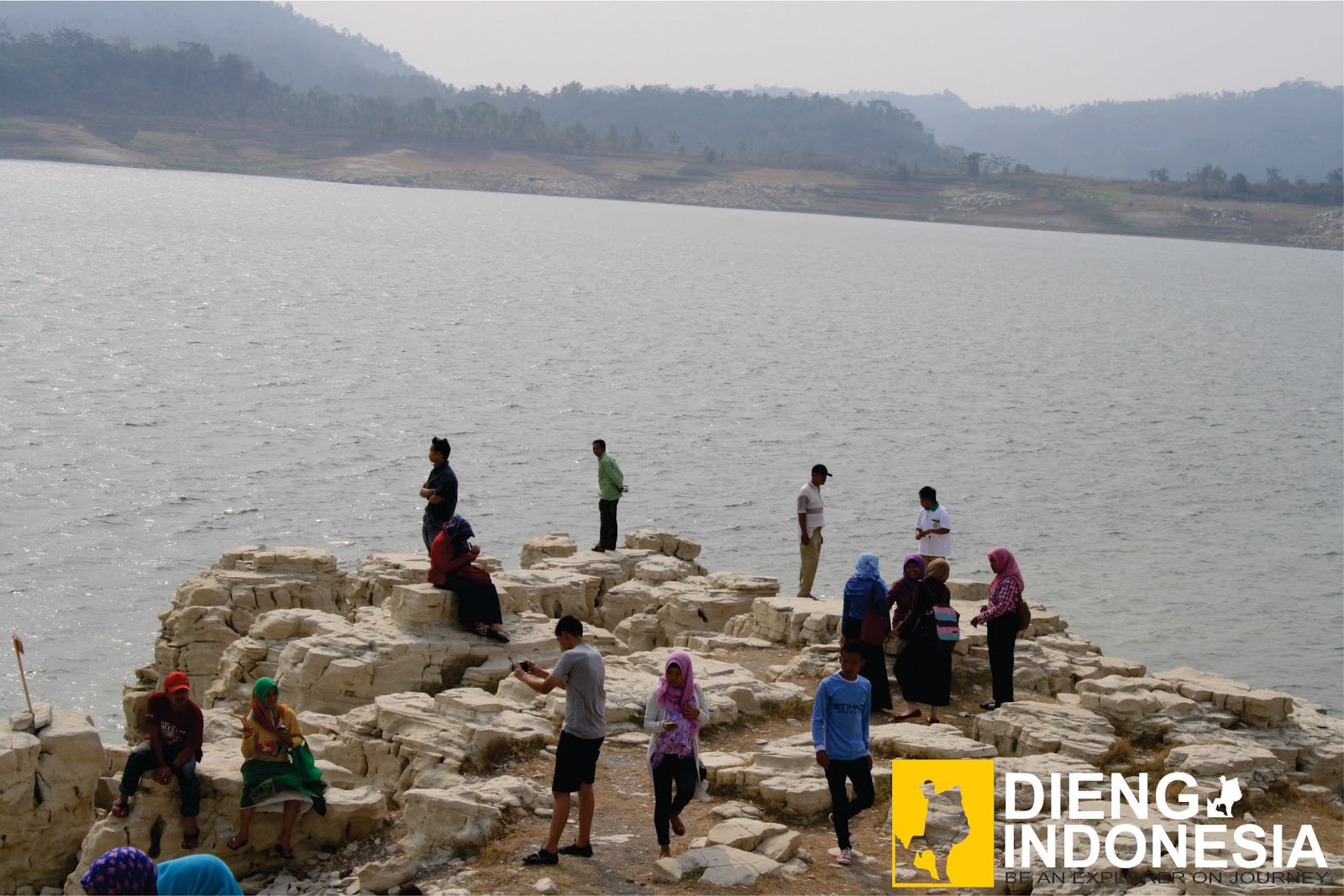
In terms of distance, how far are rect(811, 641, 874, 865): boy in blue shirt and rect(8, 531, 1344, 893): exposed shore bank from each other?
0.87 meters

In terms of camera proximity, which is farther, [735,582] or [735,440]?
[735,440]

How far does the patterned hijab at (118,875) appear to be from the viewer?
6.52 metres

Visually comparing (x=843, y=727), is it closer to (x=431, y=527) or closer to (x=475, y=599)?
(x=475, y=599)

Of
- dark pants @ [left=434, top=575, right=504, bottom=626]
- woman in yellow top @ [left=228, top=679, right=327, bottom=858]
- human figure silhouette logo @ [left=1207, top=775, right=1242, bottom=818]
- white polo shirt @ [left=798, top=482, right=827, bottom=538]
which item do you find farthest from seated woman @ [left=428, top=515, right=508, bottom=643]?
human figure silhouette logo @ [left=1207, top=775, right=1242, bottom=818]

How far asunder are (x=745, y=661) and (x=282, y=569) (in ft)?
24.3

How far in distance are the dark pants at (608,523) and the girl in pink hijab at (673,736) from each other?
1159 cm

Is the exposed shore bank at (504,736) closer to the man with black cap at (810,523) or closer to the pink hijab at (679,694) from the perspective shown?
the pink hijab at (679,694)

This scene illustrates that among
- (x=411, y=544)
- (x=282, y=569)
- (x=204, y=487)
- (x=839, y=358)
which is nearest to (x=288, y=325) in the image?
(x=839, y=358)

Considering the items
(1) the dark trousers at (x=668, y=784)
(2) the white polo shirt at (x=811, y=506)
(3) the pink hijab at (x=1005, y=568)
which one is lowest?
(1) the dark trousers at (x=668, y=784)

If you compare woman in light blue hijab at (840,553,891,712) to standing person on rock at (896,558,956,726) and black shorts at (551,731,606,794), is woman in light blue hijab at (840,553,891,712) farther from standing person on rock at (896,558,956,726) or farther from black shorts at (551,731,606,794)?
black shorts at (551,731,606,794)

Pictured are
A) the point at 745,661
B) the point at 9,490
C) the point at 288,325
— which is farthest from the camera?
the point at 288,325

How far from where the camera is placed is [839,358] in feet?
227

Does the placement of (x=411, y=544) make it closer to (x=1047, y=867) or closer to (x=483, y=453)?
(x=483, y=453)

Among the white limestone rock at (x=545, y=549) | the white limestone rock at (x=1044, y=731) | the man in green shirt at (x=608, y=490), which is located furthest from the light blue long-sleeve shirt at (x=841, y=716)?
the white limestone rock at (x=545, y=549)
